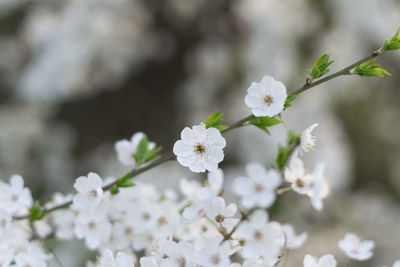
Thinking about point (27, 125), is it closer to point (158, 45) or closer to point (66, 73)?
point (66, 73)

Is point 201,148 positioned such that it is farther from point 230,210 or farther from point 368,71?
point 368,71

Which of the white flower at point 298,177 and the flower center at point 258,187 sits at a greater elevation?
the flower center at point 258,187

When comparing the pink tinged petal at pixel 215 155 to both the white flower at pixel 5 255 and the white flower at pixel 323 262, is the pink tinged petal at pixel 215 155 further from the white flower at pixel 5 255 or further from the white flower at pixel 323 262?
the white flower at pixel 5 255

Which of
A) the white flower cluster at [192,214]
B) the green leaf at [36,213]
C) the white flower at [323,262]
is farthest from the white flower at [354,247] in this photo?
the green leaf at [36,213]

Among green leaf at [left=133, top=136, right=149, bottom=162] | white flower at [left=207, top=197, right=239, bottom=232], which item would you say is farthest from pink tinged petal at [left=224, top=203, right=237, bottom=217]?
green leaf at [left=133, top=136, right=149, bottom=162]

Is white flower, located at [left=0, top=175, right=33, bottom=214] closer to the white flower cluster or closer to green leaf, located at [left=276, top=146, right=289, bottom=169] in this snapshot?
the white flower cluster

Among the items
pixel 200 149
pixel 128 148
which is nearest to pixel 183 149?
pixel 200 149

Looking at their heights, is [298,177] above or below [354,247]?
above
